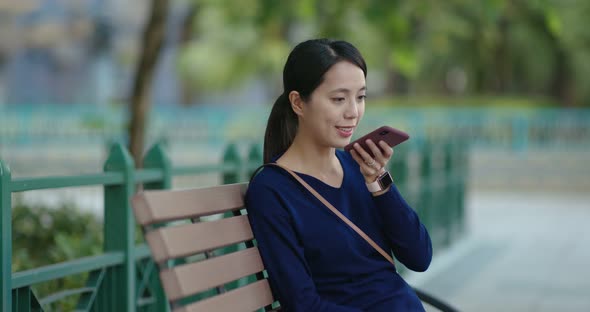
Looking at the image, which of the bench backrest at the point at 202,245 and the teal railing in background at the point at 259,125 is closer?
the bench backrest at the point at 202,245

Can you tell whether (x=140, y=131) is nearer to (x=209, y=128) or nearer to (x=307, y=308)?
(x=307, y=308)

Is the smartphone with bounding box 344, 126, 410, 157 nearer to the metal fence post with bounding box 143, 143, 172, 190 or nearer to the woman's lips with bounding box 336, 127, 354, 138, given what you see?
the woman's lips with bounding box 336, 127, 354, 138

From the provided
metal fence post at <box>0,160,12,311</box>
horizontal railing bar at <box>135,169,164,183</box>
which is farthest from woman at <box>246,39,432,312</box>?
horizontal railing bar at <box>135,169,164,183</box>

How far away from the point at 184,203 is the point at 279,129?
2.01ft

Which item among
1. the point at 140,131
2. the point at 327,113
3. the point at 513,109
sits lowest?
the point at 327,113

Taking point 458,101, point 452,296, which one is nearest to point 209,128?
point 458,101

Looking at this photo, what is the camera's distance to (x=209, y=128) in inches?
973

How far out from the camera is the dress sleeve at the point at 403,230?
340cm

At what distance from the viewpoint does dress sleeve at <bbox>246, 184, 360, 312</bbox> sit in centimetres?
323

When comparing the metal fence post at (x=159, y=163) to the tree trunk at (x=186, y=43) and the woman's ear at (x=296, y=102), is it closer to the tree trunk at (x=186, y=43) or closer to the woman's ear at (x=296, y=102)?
the woman's ear at (x=296, y=102)

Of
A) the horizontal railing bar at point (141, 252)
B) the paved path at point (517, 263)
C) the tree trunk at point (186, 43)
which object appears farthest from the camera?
the tree trunk at point (186, 43)

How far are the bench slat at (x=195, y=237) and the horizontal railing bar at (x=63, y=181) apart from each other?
75cm

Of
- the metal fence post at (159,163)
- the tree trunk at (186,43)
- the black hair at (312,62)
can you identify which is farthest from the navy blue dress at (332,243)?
the tree trunk at (186,43)

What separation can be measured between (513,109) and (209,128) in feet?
22.0
